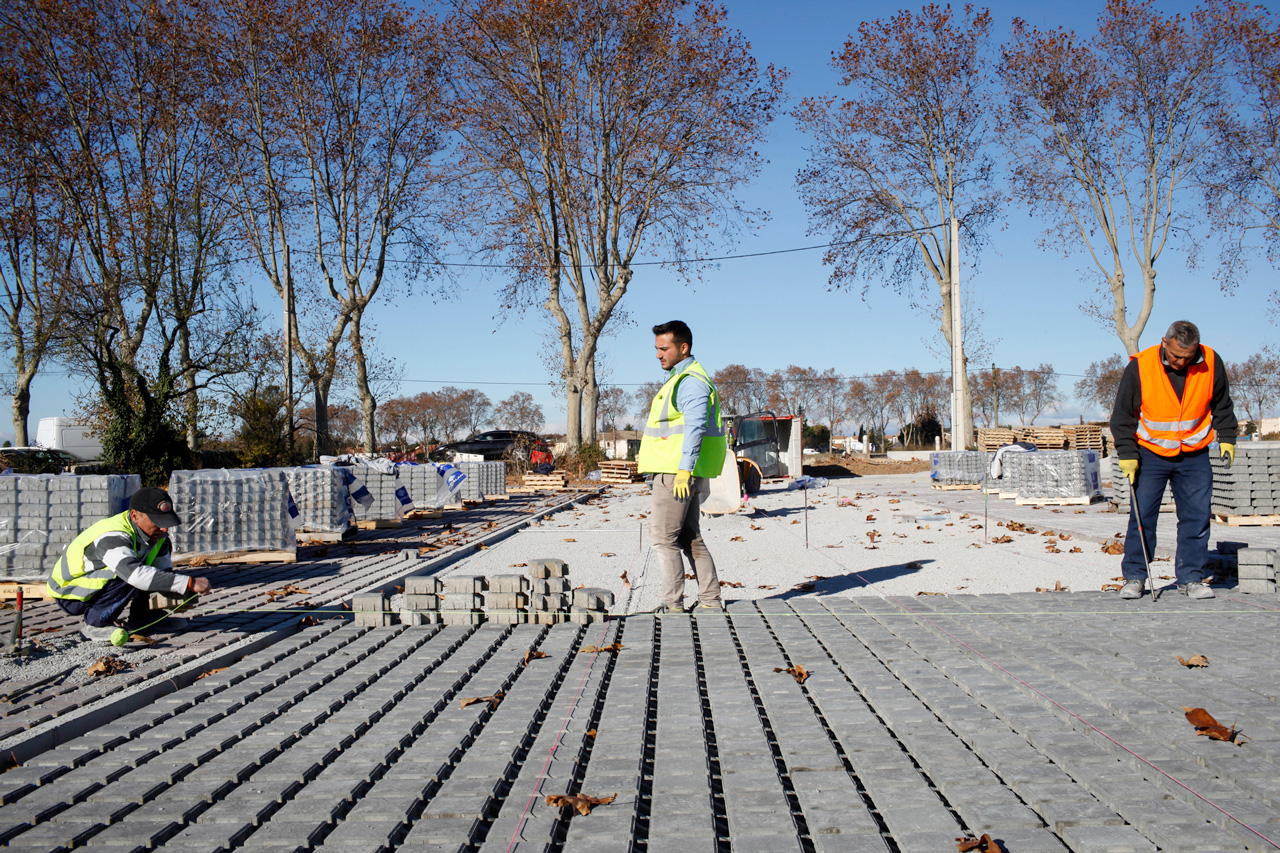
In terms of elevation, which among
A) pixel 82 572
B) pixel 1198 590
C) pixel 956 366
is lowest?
pixel 1198 590

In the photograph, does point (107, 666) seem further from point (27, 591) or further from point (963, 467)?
point (963, 467)

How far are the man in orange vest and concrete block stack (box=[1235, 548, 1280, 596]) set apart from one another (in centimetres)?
28

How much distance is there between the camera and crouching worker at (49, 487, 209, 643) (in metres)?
5.23

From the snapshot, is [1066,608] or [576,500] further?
[576,500]

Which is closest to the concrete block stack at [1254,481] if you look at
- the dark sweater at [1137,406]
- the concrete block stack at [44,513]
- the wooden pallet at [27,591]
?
the dark sweater at [1137,406]

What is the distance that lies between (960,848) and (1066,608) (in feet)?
12.6

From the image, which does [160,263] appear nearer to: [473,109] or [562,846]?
[473,109]

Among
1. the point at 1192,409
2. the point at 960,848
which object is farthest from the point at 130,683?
the point at 1192,409

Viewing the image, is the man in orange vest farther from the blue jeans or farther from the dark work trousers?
the dark work trousers

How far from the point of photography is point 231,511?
31.4 ft

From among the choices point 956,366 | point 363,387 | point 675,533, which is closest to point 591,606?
point 675,533

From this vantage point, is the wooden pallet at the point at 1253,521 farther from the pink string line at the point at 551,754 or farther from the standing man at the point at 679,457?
the pink string line at the point at 551,754

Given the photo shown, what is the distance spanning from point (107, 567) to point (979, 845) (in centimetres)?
522

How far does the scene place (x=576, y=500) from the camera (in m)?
19.6
